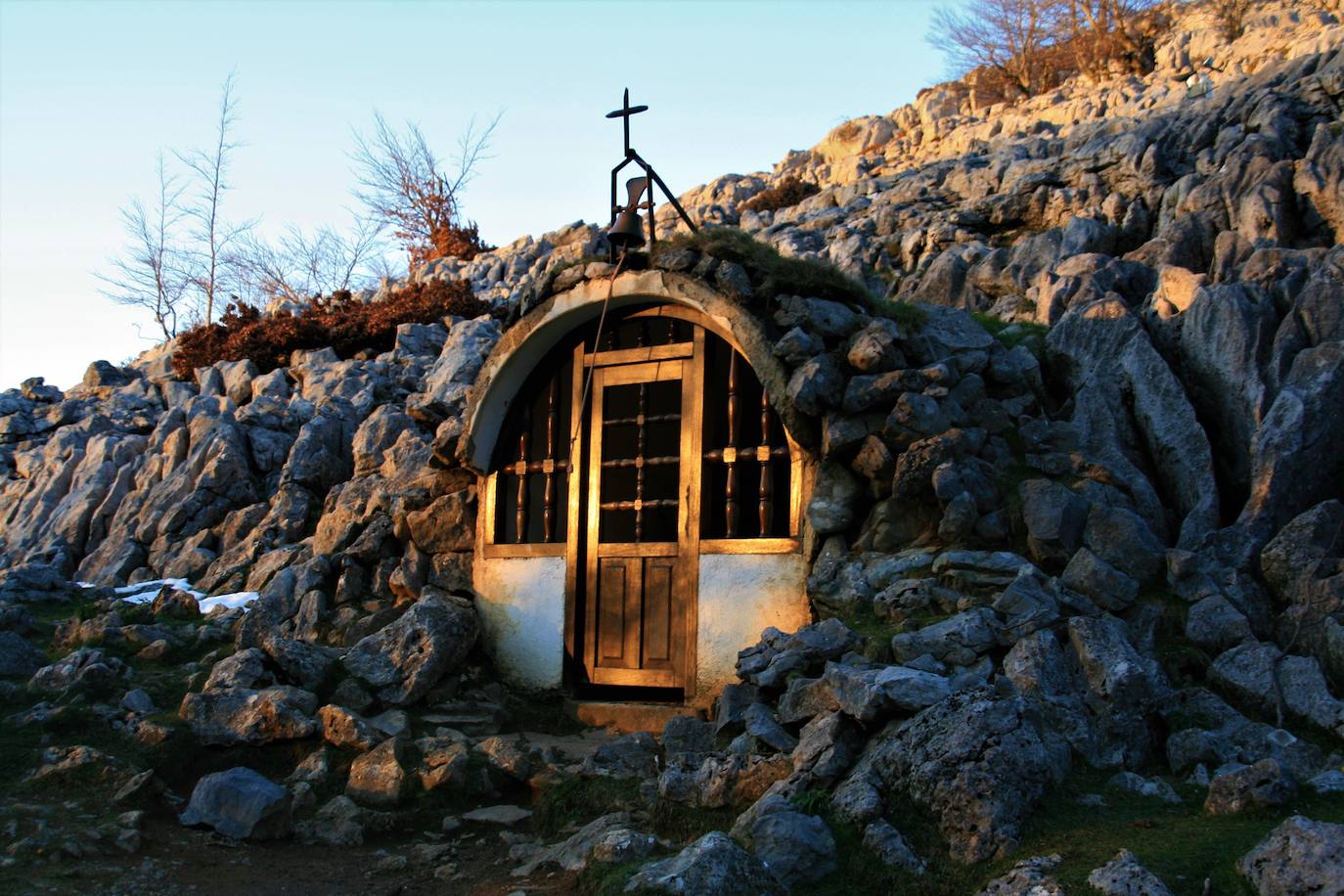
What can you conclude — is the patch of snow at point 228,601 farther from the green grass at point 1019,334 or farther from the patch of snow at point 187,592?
the green grass at point 1019,334

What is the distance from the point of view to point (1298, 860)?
13.1ft

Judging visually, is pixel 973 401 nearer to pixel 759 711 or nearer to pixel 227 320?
pixel 759 711

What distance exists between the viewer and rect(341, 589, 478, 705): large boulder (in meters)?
8.91

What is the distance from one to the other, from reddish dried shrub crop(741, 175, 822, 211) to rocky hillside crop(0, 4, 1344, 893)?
14124mm

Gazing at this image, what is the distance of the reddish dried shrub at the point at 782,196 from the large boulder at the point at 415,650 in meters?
19.9

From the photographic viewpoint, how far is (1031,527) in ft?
24.6

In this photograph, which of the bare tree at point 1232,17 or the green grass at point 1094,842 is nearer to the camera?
the green grass at point 1094,842

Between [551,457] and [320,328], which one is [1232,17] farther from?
[551,457]

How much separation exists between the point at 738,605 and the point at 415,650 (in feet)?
9.18

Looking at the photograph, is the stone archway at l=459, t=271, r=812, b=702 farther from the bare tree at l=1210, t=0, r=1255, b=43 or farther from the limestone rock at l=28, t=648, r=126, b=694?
the bare tree at l=1210, t=0, r=1255, b=43

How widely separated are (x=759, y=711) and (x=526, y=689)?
360 cm

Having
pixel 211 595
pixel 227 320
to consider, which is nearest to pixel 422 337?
pixel 227 320

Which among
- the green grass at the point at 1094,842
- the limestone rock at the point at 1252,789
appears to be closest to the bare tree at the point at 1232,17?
the limestone rock at the point at 1252,789

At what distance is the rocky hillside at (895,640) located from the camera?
5156mm
